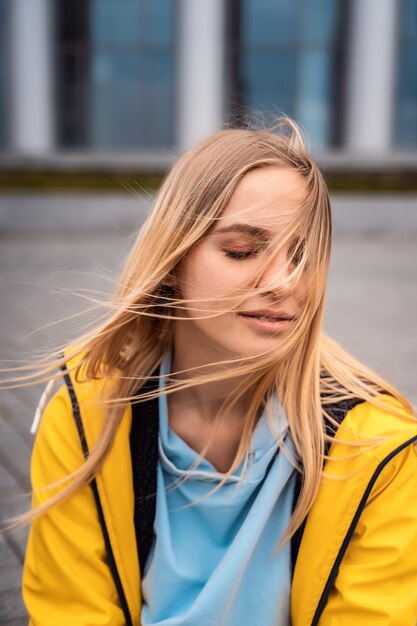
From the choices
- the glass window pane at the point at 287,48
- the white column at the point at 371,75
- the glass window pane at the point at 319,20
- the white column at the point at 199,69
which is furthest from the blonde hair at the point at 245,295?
the glass window pane at the point at 319,20

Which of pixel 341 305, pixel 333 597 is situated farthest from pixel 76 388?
pixel 341 305

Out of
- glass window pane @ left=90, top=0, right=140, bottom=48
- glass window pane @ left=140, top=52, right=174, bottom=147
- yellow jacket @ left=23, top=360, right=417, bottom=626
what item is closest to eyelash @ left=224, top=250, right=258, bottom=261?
yellow jacket @ left=23, top=360, right=417, bottom=626

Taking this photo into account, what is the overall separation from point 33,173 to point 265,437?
14.9 metres

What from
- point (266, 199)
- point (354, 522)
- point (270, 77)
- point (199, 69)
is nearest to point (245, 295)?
point (266, 199)

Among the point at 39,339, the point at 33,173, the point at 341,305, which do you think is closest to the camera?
the point at 39,339

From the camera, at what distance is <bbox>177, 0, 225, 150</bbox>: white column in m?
21.6

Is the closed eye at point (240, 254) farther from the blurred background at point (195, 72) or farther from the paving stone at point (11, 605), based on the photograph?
the blurred background at point (195, 72)

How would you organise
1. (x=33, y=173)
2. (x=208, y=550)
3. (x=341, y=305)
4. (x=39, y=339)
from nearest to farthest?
(x=208, y=550)
(x=39, y=339)
(x=341, y=305)
(x=33, y=173)

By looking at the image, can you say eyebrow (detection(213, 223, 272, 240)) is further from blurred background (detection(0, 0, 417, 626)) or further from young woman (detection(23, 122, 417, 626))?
blurred background (detection(0, 0, 417, 626))

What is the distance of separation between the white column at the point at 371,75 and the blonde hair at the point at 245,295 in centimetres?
2058

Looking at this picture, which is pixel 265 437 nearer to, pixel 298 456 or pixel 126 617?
pixel 298 456

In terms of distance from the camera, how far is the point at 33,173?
52.8 ft

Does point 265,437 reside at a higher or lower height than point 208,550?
higher

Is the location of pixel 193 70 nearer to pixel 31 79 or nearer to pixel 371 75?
pixel 31 79
